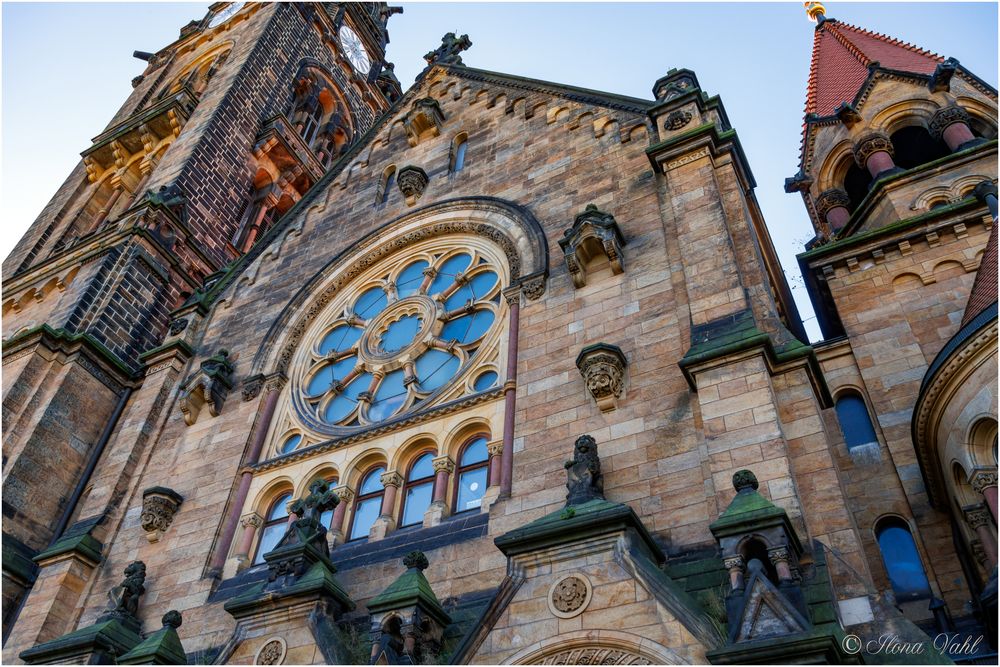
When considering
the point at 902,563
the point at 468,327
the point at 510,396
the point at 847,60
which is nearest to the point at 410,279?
the point at 468,327

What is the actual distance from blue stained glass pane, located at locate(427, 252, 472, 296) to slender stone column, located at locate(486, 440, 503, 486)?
4.53 meters

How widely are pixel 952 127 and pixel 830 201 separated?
3071mm

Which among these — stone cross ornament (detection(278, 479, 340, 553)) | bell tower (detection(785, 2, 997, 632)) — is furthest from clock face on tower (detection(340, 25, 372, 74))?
stone cross ornament (detection(278, 479, 340, 553))

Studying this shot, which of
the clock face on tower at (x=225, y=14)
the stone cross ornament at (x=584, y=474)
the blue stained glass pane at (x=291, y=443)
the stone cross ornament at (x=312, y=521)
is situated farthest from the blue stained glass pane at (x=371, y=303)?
the clock face on tower at (x=225, y=14)

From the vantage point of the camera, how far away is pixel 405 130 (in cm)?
2048

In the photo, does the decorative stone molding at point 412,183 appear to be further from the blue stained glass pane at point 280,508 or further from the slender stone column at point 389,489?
the slender stone column at point 389,489

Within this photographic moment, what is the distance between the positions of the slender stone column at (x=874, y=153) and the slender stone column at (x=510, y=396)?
1100 centimetres

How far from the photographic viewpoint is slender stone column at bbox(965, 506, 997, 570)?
9773mm

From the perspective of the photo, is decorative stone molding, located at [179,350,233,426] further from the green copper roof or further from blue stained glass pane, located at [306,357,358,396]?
the green copper roof

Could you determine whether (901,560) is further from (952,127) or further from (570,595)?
(952,127)

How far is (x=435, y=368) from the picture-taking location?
46.1ft

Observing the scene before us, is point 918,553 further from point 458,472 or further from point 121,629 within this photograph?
point 121,629

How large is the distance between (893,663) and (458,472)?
613cm

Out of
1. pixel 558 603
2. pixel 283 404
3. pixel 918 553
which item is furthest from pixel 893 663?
pixel 283 404
